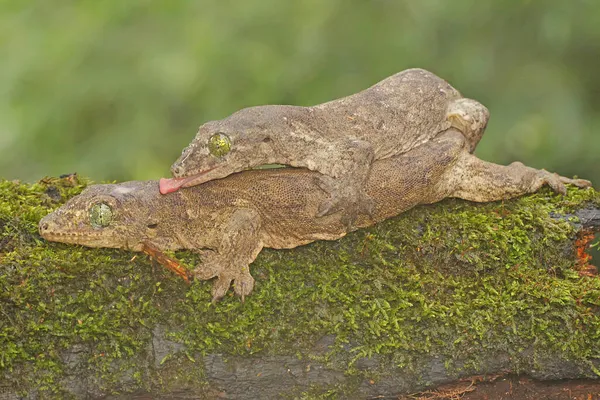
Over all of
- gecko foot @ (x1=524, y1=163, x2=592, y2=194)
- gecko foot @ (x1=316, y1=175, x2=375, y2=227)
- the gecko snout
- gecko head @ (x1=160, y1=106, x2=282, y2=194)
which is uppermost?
gecko foot @ (x1=524, y1=163, x2=592, y2=194)

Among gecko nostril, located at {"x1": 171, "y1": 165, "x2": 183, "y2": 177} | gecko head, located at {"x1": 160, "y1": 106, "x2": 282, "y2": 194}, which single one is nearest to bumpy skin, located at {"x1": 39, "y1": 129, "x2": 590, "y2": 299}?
gecko head, located at {"x1": 160, "y1": 106, "x2": 282, "y2": 194}

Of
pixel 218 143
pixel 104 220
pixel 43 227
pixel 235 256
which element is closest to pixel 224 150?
pixel 218 143

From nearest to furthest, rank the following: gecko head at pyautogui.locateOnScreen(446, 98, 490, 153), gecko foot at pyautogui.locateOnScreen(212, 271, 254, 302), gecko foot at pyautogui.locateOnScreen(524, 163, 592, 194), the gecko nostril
Answer: gecko foot at pyautogui.locateOnScreen(212, 271, 254, 302), the gecko nostril, gecko foot at pyautogui.locateOnScreen(524, 163, 592, 194), gecko head at pyautogui.locateOnScreen(446, 98, 490, 153)

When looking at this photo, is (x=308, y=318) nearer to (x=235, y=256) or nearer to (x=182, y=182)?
(x=235, y=256)

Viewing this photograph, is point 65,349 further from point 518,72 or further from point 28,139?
point 518,72

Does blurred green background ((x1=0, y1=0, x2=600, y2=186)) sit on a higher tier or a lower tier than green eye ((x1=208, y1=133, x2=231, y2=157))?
higher

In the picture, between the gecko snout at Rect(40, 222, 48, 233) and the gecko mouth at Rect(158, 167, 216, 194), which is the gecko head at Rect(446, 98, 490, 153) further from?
the gecko snout at Rect(40, 222, 48, 233)

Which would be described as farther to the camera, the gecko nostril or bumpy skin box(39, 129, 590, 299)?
bumpy skin box(39, 129, 590, 299)
